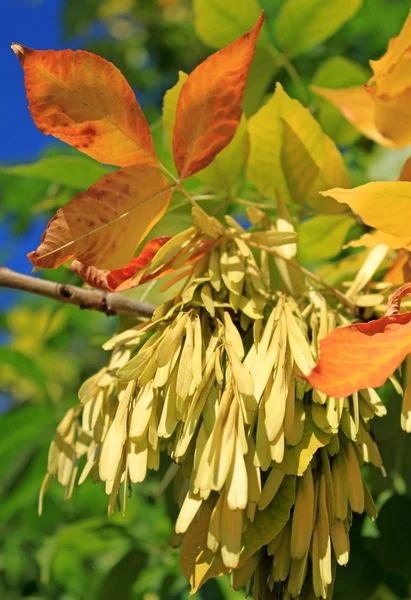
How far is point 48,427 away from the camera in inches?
36.3

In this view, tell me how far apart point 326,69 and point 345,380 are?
1.82 ft

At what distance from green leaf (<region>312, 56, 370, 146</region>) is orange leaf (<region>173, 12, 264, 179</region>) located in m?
0.36

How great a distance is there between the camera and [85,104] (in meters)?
0.42

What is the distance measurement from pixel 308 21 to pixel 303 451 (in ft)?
1.82

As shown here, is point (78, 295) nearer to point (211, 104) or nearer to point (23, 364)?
point (211, 104)

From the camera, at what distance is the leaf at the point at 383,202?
1.29 ft

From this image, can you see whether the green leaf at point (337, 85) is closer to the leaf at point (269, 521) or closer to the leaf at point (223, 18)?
the leaf at point (223, 18)

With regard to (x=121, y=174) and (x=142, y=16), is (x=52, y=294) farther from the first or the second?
(x=142, y=16)

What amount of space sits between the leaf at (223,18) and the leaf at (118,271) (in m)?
0.34

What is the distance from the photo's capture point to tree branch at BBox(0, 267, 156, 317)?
508mm

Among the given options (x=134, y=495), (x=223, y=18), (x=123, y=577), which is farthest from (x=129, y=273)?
(x=134, y=495)

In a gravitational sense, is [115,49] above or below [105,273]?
above

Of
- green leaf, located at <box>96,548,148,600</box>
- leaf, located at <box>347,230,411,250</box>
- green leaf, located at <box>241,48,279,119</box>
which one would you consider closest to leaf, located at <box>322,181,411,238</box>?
leaf, located at <box>347,230,411,250</box>

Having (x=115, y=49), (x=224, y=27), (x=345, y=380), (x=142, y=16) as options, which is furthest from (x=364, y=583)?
(x=142, y=16)
